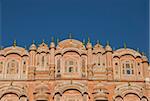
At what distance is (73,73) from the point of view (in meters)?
30.9

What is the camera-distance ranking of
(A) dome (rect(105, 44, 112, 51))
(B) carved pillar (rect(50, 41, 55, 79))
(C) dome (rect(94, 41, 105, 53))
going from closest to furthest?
(B) carved pillar (rect(50, 41, 55, 79)) → (A) dome (rect(105, 44, 112, 51)) → (C) dome (rect(94, 41, 105, 53))

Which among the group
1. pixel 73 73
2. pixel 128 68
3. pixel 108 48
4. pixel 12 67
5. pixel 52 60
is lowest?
pixel 73 73

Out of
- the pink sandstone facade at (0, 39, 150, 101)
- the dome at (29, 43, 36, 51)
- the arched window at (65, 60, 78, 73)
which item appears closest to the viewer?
the pink sandstone facade at (0, 39, 150, 101)

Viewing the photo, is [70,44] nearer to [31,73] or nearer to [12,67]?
[31,73]

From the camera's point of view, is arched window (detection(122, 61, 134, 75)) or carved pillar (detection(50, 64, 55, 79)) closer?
carved pillar (detection(50, 64, 55, 79))

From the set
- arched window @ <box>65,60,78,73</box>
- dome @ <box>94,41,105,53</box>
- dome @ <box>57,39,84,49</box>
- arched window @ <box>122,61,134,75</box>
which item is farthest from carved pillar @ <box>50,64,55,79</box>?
arched window @ <box>122,61,134,75</box>

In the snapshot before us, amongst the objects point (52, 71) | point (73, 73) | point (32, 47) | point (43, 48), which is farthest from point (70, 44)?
point (32, 47)

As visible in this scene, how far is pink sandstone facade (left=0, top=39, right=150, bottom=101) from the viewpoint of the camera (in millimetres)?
29859

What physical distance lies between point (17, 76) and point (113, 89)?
308 inches

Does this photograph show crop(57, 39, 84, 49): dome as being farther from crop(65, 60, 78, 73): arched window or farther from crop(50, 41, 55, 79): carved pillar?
crop(65, 60, 78, 73): arched window

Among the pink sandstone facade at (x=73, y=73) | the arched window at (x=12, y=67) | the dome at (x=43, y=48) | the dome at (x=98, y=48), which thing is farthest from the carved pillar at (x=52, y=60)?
the dome at (x=98, y=48)

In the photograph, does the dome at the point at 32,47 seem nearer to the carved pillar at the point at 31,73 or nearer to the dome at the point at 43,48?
the dome at the point at 43,48

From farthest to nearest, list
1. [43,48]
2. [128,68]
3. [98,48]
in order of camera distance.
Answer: [98,48]
[43,48]
[128,68]

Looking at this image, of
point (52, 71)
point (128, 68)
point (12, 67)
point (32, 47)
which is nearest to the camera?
point (52, 71)
